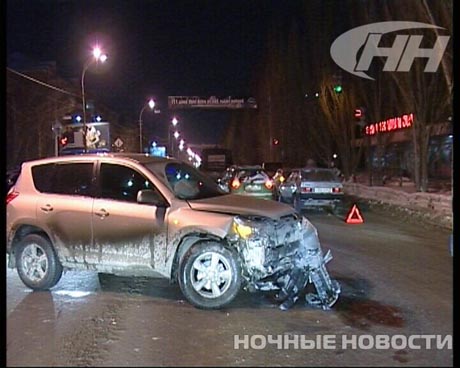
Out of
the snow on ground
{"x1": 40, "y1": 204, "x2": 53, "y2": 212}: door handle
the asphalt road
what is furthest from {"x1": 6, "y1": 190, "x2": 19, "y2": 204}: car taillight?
the snow on ground

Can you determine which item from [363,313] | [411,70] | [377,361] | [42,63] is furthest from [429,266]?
[42,63]

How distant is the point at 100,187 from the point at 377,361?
13.7ft

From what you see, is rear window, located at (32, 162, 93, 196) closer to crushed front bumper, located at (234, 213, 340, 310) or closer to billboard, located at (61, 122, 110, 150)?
crushed front bumper, located at (234, 213, 340, 310)

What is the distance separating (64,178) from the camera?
26.3ft

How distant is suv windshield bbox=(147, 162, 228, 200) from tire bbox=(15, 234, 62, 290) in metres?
1.73

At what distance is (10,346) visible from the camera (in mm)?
5504

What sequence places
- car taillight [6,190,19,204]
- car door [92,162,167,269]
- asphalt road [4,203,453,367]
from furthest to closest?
car taillight [6,190,19,204], car door [92,162,167,269], asphalt road [4,203,453,367]

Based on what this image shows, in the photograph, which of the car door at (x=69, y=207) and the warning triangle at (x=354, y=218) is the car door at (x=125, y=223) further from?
the warning triangle at (x=354, y=218)

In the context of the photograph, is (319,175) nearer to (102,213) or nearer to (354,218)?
(354,218)

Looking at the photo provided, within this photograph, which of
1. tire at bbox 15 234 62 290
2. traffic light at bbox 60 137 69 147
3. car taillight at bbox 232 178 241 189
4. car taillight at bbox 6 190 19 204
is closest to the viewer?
tire at bbox 15 234 62 290

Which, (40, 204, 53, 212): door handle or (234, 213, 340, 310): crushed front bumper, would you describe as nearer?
(234, 213, 340, 310): crushed front bumper

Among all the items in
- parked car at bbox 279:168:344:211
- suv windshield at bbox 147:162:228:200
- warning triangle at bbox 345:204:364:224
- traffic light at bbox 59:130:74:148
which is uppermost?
traffic light at bbox 59:130:74:148

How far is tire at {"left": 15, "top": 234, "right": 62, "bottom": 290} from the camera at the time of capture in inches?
305

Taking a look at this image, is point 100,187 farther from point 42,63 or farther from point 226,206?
point 42,63
